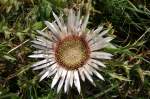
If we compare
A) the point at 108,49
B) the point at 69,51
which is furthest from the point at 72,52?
the point at 108,49

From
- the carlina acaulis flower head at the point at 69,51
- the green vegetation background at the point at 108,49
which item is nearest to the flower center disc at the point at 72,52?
the carlina acaulis flower head at the point at 69,51

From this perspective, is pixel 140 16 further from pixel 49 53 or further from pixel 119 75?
pixel 49 53

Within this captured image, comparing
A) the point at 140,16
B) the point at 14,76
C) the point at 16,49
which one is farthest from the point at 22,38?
the point at 140,16

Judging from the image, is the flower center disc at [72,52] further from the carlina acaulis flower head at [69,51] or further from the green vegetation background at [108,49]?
the green vegetation background at [108,49]

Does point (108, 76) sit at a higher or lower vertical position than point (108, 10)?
lower

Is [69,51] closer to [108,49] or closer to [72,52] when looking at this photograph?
[72,52]

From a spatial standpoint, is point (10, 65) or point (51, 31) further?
point (10, 65)
